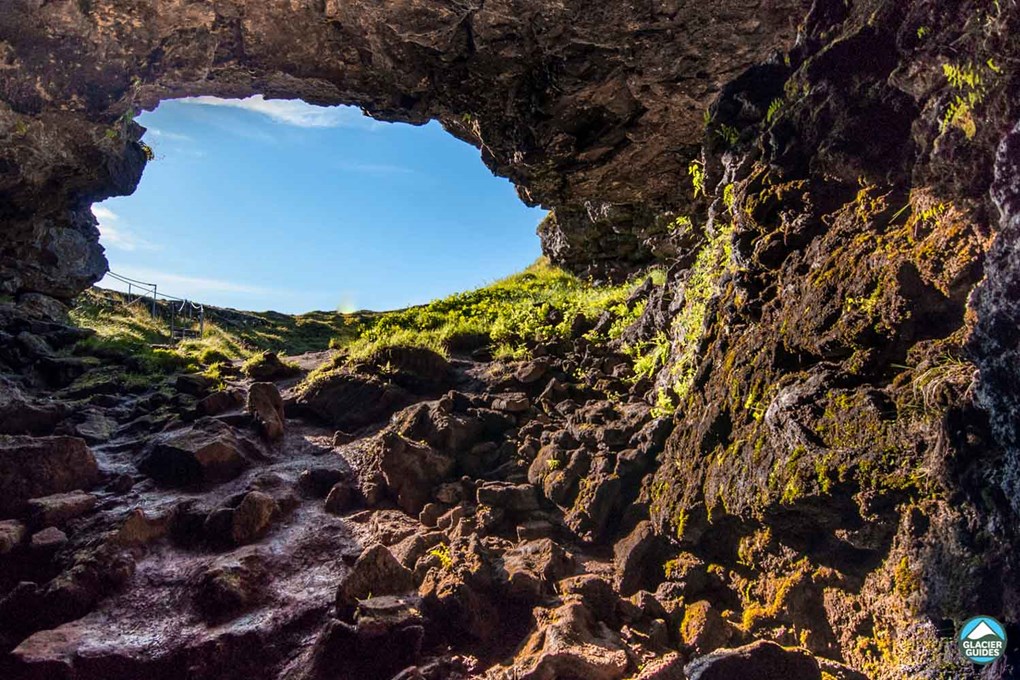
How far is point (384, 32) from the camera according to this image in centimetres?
1130

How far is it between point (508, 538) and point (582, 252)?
14631mm

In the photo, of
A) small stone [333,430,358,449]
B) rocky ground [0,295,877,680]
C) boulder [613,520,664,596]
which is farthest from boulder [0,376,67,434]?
boulder [613,520,664,596]

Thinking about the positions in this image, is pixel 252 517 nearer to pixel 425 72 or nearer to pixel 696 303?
pixel 696 303

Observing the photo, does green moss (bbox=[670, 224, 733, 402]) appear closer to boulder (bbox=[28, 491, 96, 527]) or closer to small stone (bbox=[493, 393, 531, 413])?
small stone (bbox=[493, 393, 531, 413])

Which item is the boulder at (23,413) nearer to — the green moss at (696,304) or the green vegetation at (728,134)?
the green moss at (696,304)

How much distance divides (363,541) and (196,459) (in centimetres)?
285

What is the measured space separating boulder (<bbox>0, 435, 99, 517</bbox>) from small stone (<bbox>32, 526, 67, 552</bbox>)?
0.73m

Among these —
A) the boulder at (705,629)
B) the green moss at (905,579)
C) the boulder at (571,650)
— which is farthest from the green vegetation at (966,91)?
the boulder at (571,650)

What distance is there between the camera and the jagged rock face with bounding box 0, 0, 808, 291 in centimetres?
1035

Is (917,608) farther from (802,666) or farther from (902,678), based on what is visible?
(802,666)

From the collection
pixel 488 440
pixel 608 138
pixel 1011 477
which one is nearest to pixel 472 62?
pixel 608 138

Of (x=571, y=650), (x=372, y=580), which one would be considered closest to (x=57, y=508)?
(x=372, y=580)

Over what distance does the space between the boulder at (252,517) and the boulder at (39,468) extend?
8.40 feet

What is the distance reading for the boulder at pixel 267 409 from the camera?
951 cm
